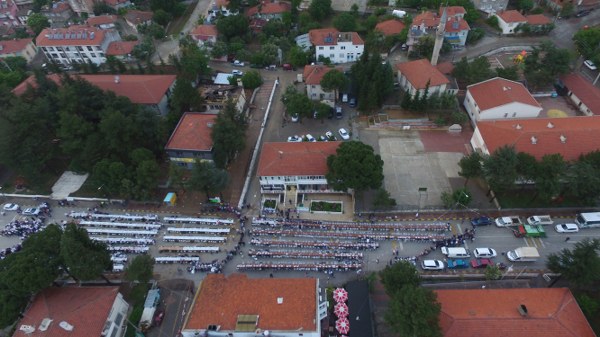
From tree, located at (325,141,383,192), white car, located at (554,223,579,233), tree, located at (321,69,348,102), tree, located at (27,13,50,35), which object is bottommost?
white car, located at (554,223,579,233)

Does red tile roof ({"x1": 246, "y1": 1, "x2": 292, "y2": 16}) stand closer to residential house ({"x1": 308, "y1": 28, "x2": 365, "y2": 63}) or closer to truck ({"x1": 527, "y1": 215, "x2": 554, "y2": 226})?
residential house ({"x1": 308, "y1": 28, "x2": 365, "y2": 63})

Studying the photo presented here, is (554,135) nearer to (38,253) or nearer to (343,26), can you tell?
(343,26)

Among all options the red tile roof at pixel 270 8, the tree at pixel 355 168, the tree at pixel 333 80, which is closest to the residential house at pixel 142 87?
the tree at pixel 333 80

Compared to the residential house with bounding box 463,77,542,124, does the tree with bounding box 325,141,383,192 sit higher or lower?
lower

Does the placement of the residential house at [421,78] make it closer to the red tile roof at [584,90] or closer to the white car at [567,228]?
the red tile roof at [584,90]

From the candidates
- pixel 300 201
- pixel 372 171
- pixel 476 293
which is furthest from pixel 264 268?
pixel 476 293

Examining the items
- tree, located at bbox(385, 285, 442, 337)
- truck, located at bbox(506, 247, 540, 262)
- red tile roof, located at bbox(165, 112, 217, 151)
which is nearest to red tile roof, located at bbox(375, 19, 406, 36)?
red tile roof, located at bbox(165, 112, 217, 151)

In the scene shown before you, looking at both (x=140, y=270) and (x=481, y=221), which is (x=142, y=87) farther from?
(x=481, y=221)
